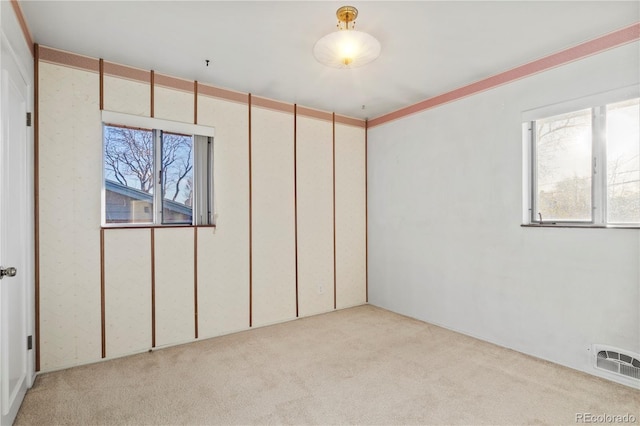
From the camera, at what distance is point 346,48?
2.54m

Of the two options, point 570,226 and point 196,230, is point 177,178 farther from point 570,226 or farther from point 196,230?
point 570,226

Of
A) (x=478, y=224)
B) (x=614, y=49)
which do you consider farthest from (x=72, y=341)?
(x=614, y=49)

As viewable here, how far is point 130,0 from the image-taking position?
7.57 feet


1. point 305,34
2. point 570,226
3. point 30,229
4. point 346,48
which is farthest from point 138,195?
point 570,226

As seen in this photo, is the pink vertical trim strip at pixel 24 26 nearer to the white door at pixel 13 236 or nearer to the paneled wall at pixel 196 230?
the paneled wall at pixel 196 230

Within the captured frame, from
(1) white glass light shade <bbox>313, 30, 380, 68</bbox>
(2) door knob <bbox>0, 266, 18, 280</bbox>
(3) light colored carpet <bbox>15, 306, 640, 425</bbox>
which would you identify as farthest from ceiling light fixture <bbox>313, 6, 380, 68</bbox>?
(3) light colored carpet <bbox>15, 306, 640, 425</bbox>

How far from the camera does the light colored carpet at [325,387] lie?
2.29 meters

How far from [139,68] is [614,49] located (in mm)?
4146

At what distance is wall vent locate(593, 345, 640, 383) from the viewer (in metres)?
2.61

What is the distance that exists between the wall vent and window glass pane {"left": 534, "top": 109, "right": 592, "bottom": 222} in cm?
108

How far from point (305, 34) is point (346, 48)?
421mm

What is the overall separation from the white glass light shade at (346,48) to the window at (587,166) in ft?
5.98

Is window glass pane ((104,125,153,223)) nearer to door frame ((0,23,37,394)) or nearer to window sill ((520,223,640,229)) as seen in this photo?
door frame ((0,23,37,394))

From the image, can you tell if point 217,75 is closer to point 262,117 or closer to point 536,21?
point 262,117
